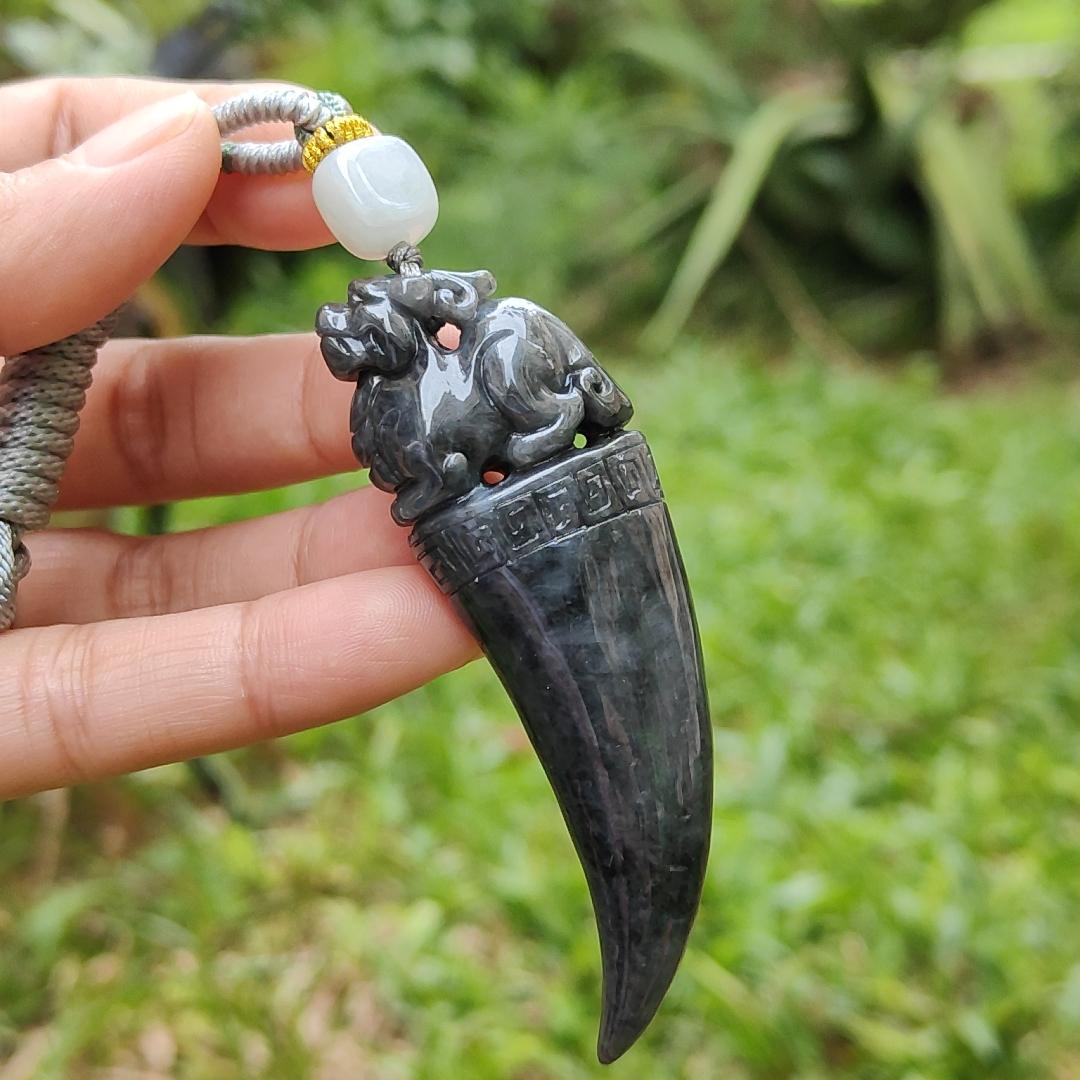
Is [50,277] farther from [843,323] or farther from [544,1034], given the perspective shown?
[843,323]

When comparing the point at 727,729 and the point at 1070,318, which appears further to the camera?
the point at 1070,318

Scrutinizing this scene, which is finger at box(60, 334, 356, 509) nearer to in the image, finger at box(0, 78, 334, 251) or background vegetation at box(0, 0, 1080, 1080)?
finger at box(0, 78, 334, 251)

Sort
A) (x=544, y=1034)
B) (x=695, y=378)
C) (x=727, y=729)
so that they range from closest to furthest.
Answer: (x=544, y=1034)
(x=727, y=729)
(x=695, y=378)

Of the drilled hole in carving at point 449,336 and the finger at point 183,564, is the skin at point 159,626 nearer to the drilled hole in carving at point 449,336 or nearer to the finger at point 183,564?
the finger at point 183,564

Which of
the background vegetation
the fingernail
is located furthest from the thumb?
the background vegetation

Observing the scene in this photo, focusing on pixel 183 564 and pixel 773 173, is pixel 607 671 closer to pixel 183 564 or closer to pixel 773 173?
pixel 183 564

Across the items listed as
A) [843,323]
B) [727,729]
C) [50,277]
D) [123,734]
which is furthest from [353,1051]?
[843,323]
